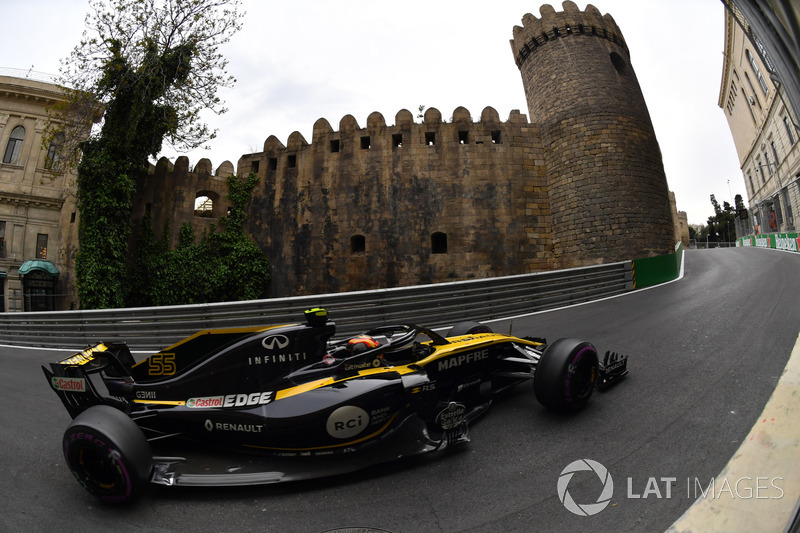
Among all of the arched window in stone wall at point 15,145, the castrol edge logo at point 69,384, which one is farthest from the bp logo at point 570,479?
the arched window in stone wall at point 15,145

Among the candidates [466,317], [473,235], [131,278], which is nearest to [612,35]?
[473,235]

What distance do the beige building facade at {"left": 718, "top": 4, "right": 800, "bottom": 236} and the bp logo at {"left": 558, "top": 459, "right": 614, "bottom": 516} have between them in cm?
2333

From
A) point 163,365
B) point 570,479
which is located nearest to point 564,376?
point 570,479

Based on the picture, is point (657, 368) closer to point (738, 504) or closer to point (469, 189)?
point (738, 504)

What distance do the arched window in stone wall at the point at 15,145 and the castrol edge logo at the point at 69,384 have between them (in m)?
33.2

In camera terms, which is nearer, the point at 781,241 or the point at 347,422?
the point at 347,422

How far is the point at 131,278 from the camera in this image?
16672mm

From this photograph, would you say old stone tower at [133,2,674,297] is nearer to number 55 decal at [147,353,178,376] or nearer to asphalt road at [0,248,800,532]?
asphalt road at [0,248,800,532]

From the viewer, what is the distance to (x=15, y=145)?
83.1 feet

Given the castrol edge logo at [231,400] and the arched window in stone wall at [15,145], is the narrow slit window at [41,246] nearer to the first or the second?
the arched window in stone wall at [15,145]

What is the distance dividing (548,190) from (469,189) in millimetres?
3519

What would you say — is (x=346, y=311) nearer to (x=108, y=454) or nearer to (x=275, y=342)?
(x=275, y=342)

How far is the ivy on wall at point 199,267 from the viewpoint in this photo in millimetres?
16562

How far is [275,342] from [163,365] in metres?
1.17
